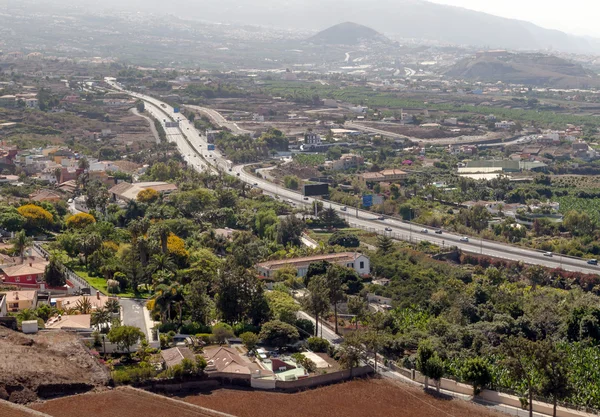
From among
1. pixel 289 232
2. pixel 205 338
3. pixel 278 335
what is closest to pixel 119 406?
pixel 205 338

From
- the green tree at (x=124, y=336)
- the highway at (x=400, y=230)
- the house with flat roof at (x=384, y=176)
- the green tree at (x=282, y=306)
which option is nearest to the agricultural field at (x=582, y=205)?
the highway at (x=400, y=230)

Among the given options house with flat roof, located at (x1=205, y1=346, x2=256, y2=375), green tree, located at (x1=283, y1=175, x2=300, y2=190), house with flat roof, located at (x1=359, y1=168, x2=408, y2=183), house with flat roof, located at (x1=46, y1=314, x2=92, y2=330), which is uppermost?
house with flat roof, located at (x1=46, y1=314, x2=92, y2=330)

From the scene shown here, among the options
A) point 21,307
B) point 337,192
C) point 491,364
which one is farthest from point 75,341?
point 337,192

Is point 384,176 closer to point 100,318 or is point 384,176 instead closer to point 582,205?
point 582,205

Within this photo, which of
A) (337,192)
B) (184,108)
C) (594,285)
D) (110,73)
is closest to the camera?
(594,285)

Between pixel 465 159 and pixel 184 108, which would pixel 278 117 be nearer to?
pixel 184 108

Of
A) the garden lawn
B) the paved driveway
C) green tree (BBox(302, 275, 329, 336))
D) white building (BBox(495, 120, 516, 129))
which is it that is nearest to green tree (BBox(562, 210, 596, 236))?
green tree (BBox(302, 275, 329, 336))

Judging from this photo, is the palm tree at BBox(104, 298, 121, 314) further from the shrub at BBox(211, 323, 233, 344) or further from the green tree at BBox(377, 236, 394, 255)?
the green tree at BBox(377, 236, 394, 255)
